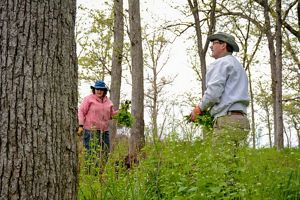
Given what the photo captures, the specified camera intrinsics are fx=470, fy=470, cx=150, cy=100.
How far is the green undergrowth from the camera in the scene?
3.01 m

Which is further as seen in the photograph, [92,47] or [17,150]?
[92,47]

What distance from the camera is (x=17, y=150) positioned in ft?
7.22

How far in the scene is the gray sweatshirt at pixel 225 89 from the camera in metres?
4.57

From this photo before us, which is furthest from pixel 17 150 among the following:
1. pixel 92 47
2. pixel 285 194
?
pixel 92 47

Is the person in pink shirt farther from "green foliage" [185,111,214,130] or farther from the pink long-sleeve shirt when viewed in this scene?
"green foliage" [185,111,214,130]

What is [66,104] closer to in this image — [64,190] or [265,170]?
[64,190]

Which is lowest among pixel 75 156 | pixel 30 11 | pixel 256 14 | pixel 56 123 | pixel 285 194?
pixel 285 194

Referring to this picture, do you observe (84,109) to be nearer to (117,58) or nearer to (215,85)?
(215,85)

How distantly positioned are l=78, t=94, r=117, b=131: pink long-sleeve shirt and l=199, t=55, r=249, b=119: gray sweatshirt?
12.2 feet

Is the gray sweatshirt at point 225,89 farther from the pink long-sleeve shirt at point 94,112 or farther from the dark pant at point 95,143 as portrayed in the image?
the pink long-sleeve shirt at point 94,112

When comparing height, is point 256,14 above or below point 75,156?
above

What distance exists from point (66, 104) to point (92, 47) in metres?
21.3

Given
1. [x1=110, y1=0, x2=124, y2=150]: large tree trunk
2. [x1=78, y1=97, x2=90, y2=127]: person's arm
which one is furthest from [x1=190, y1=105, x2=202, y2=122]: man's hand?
[x1=110, y1=0, x2=124, y2=150]: large tree trunk

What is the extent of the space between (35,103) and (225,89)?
2.72 m
